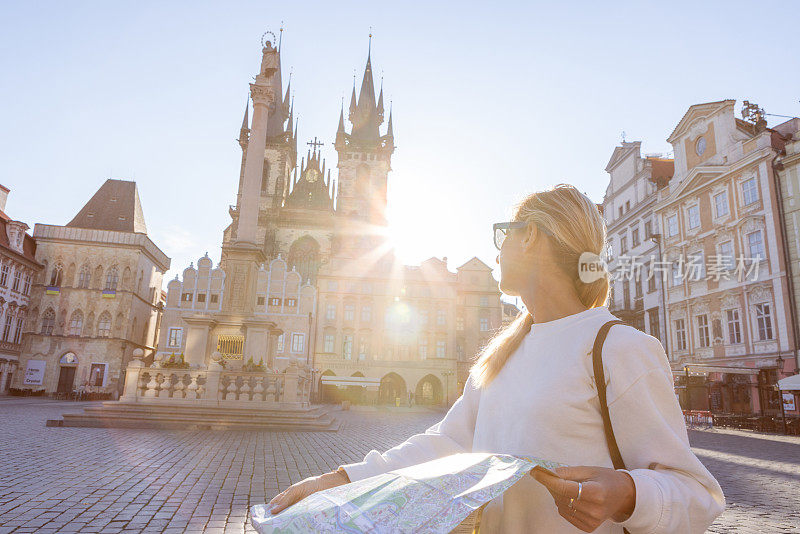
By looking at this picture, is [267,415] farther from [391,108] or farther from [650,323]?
[391,108]

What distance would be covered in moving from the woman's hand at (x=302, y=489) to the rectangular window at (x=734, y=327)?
89.2 feet

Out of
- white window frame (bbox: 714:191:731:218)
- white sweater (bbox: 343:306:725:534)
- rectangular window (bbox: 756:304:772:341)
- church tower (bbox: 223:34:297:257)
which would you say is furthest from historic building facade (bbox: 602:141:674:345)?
white sweater (bbox: 343:306:725:534)

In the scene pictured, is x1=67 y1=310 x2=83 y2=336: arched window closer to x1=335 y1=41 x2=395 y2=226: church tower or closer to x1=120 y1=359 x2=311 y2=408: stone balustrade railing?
x1=335 y1=41 x2=395 y2=226: church tower

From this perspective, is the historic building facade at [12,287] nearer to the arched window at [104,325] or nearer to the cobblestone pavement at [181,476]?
the arched window at [104,325]

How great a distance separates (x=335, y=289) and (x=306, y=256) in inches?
408

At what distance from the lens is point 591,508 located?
43.7 inches

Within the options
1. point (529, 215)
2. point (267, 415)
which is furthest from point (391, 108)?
point (529, 215)

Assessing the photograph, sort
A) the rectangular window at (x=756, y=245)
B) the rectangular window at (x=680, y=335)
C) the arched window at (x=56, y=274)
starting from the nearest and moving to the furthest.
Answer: the rectangular window at (x=756, y=245)
the rectangular window at (x=680, y=335)
the arched window at (x=56, y=274)

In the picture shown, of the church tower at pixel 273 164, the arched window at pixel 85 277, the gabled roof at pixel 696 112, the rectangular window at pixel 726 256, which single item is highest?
the church tower at pixel 273 164

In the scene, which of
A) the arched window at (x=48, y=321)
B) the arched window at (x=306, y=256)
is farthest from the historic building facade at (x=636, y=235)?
the arched window at (x=48, y=321)

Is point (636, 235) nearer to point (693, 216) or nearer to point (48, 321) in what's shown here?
point (693, 216)

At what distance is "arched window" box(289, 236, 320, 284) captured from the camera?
52.0 meters

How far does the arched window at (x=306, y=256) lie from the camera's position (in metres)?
52.0

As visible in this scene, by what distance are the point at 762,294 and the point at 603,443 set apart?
2611cm
